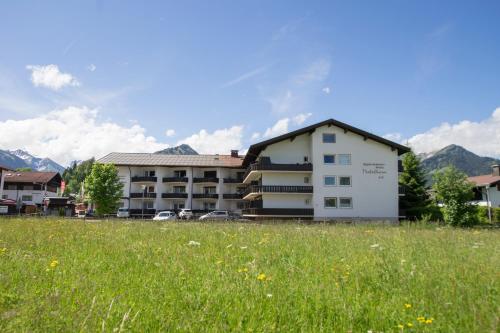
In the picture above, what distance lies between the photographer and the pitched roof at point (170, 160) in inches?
2442

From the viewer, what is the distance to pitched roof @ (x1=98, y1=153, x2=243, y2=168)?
62.0m

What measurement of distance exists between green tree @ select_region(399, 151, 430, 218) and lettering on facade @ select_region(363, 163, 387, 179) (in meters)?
3.77

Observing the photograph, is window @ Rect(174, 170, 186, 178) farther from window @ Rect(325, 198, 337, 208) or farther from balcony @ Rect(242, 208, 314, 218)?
window @ Rect(325, 198, 337, 208)

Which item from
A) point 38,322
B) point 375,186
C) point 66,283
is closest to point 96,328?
point 38,322

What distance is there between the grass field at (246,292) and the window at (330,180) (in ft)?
116

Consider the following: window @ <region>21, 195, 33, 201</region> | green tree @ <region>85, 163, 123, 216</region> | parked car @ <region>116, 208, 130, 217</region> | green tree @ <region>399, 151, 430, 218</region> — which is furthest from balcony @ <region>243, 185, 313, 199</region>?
window @ <region>21, 195, 33, 201</region>

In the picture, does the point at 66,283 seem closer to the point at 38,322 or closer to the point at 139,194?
the point at 38,322

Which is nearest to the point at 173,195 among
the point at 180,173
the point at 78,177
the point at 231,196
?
the point at 180,173

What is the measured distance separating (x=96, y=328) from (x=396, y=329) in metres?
2.83

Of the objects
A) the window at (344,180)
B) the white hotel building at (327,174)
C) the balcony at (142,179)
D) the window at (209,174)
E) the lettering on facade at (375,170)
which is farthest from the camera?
the window at (209,174)

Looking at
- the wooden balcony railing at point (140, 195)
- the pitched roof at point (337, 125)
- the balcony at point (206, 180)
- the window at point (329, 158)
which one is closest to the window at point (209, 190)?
the balcony at point (206, 180)

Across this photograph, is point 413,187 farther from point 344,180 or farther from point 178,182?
point 178,182

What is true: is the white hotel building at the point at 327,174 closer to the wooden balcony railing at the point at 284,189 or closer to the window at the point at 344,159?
the wooden balcony railing at the point at 284,189

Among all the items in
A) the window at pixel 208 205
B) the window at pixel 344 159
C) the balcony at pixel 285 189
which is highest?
the window at pixel 344 159
